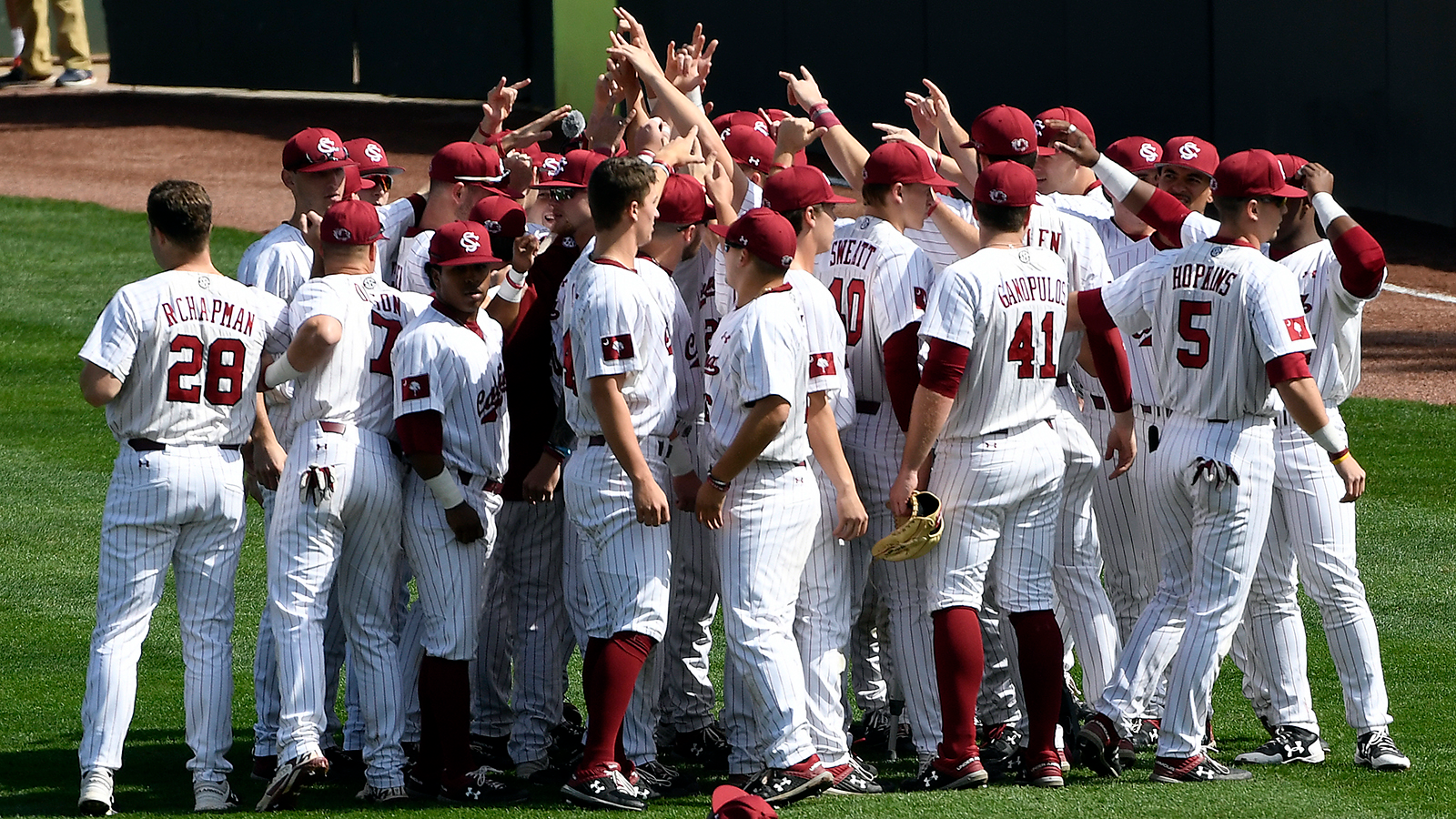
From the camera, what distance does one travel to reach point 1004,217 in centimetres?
466

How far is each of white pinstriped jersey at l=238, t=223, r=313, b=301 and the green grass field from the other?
147 cm

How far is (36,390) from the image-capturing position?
10.4 metres

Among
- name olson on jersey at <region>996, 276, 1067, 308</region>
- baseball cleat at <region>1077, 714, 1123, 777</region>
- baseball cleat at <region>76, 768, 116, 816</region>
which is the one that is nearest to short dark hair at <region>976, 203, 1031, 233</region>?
name olson on jersey at <region>996, 276, 1067, 308</region>

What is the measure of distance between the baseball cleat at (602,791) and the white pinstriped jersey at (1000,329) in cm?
129

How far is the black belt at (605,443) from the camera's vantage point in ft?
14.9

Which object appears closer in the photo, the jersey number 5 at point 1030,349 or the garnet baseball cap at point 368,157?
the jersey number 5 at point 1030,349

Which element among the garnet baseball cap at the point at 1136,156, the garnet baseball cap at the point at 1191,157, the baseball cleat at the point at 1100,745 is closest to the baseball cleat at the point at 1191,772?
the baseball cleat at the point at 1100,745

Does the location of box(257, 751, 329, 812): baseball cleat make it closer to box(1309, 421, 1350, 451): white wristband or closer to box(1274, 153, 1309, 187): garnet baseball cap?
box(1309, 421, 1350, 451): white wristband

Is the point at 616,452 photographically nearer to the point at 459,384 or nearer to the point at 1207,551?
the point at 459,384

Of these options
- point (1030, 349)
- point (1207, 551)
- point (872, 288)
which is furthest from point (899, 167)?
point (1207, 551)

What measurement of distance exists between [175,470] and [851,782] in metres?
2.00

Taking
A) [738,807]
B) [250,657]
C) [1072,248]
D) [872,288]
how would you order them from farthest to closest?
[250,657], [1072,248], [872,288], [738,807]

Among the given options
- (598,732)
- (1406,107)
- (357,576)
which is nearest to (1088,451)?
(598,732)

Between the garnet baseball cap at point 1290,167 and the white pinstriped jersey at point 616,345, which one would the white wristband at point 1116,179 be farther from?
the white pinstriped jersey at point 616,345
